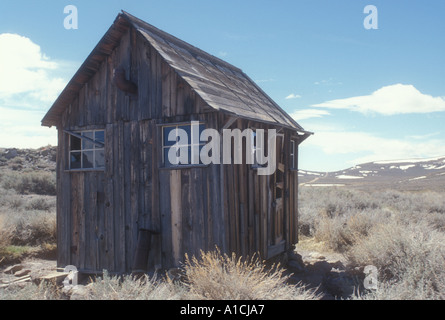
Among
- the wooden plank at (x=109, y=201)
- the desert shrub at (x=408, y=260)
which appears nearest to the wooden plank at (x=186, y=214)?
the wooden plank at (x=109, y=201)

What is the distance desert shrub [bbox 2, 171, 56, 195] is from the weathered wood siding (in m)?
15.5

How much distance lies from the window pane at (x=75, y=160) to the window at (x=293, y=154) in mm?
5492

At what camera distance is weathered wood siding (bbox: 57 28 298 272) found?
301 inches

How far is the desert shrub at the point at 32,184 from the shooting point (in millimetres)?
22797

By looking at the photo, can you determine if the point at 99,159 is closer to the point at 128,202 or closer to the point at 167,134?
the point at 128,202

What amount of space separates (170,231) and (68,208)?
8.89 feet

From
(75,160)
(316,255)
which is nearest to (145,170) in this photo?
(75,160)

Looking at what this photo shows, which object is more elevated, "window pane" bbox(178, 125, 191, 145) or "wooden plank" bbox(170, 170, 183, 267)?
"window pane" bbox(178, 125, 191, 145)

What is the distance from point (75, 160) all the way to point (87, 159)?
0.33 m

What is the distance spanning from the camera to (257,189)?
8.65m

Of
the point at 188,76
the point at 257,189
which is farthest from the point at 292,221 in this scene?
the point at 188,76

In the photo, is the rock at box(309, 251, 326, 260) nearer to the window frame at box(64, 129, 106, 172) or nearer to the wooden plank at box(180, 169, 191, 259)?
the wooden plank at box(180, 169, 191, 259)

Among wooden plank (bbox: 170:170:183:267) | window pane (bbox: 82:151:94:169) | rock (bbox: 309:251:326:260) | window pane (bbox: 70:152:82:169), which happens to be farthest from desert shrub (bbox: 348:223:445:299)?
window pane (bbox: 70:152:82:169)
